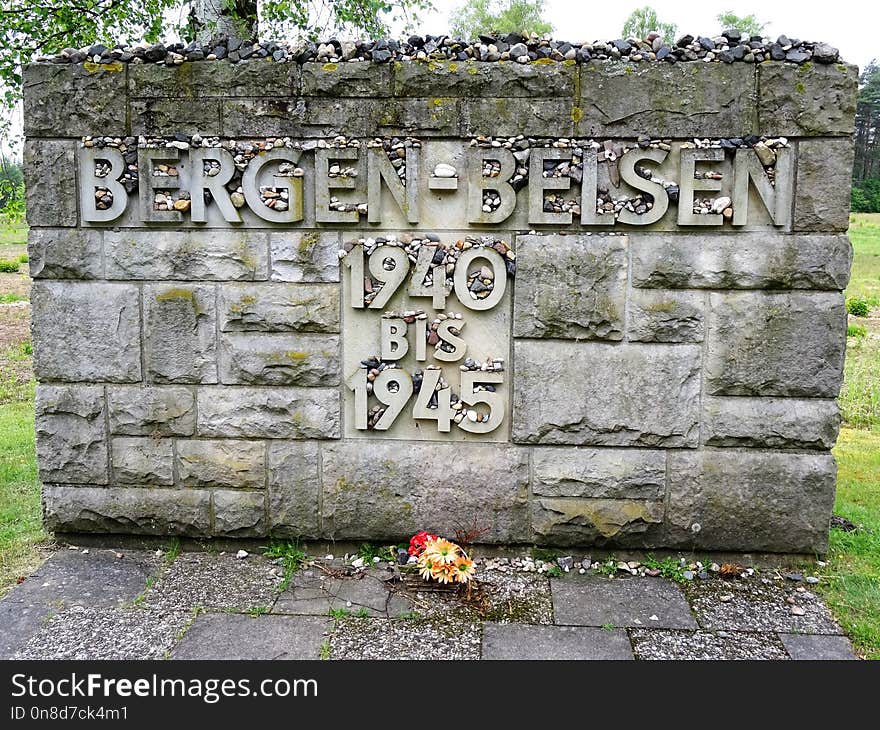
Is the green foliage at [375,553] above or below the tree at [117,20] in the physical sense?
below

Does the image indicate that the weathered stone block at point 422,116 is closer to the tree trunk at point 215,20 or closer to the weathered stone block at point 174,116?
the weathered stone block at point 174,116

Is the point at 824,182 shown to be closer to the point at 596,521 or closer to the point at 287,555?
the point at 596,521

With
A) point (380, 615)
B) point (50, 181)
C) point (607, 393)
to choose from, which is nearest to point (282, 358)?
point (380, 615)

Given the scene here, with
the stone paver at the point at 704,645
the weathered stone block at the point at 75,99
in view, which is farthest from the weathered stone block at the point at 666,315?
the weathered stone block at the point at 75,99

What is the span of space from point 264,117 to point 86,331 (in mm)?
1299

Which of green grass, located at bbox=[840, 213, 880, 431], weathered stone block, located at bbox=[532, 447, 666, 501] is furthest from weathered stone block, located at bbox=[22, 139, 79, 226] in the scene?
green grass, located at bbox=[840, 213, 880, 431]

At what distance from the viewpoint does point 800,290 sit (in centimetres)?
349

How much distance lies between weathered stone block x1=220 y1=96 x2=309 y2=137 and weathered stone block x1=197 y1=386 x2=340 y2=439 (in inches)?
45.7

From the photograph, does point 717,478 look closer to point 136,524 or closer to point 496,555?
point 496,555

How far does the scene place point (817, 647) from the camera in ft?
9.93

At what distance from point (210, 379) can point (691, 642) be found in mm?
2357

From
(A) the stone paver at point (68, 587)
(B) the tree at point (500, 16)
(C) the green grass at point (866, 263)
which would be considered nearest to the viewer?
(A) the stone paver at point (68, 587)

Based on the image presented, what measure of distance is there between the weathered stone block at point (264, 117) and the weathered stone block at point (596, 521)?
2027mm

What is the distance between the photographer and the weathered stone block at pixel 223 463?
3.73 metres
